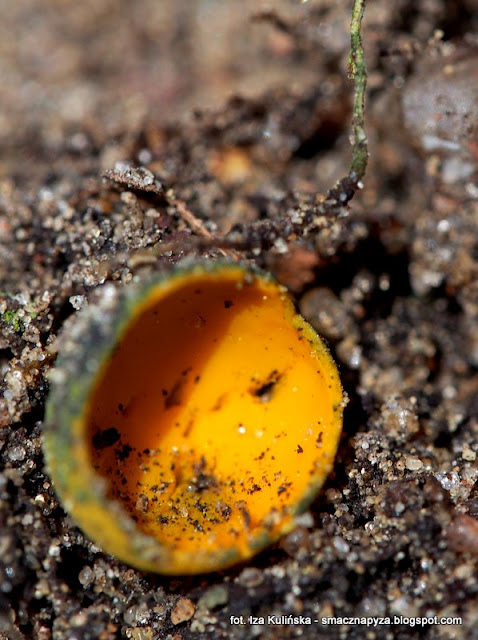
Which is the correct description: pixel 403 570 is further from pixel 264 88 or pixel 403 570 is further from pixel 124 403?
pixel 264 88

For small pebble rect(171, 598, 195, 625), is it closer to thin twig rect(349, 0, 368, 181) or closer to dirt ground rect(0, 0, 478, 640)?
dirt ground rect(0, 0, 478, 640)

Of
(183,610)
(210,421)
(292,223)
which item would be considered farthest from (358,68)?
(183,610)

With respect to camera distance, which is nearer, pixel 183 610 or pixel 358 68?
pixel 183 610

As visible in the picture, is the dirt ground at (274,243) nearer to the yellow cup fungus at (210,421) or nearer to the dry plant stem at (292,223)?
the dry plant stem at (292,223)

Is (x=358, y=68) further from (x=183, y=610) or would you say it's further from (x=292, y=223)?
(x=183, y=610)

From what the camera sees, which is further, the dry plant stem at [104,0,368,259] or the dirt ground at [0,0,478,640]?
the dry plant stem at [104,0,368,259]

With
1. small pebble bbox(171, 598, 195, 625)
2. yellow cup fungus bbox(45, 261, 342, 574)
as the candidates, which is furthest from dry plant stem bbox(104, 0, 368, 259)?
small pebble bbox(171, 598, 195, 625)
